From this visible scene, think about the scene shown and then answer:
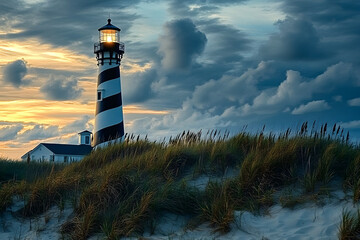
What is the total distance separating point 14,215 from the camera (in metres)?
9.16

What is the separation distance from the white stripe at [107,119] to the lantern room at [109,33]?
4.34 m

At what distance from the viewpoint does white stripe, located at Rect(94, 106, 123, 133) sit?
1006 inches

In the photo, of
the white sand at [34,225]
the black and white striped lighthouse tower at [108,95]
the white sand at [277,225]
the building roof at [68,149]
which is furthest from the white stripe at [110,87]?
the building roof at [68,149]

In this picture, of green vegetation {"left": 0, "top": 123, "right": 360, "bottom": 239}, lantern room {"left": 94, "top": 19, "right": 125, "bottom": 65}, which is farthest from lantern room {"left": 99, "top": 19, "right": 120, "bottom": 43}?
green vegetation {"left": 0, "top": 123, "right": 360, "bottom": 239}

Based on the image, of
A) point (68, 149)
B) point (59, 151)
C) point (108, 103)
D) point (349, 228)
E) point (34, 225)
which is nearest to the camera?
point (349, 228)

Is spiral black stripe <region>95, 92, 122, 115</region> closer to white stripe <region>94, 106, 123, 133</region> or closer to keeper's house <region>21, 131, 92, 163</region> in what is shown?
white stripe <region>94, 106, 123, 133</region>

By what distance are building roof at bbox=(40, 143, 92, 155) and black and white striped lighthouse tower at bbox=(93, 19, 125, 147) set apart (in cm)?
1976

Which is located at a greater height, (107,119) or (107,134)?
(107,119)

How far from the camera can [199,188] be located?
8.81 m

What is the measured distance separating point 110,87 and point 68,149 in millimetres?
22344

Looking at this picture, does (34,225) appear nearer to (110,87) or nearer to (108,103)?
(108,103)

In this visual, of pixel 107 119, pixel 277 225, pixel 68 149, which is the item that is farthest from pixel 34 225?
pixel 68 149

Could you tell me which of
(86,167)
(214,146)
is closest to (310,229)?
(214,146)

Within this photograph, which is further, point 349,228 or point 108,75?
point 108,75
